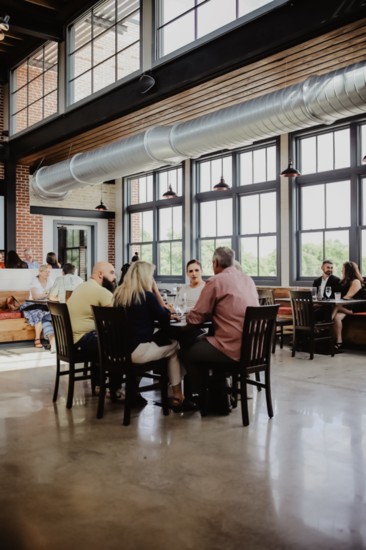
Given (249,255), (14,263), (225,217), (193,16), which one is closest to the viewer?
(193,16)

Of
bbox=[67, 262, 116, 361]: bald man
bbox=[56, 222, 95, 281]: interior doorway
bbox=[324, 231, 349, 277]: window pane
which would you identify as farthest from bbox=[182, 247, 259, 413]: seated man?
bbox=[56, 222, 95, 281]: interior doorway

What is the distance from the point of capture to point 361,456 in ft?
10.6

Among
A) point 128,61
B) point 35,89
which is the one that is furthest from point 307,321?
→ point 35,89

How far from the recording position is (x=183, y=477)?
113 inches

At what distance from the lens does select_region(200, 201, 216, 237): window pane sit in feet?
36.8

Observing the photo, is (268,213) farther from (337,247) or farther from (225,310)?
(225,310)

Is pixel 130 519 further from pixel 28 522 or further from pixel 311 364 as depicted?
pixel 311 364

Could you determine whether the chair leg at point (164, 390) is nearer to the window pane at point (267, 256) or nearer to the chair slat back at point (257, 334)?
the chair slat back at point (257, 334)

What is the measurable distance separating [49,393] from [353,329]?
4.48m

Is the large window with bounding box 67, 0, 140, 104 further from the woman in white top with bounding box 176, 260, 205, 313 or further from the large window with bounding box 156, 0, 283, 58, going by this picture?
the woman in white top with bounding box 176, 260, 205, 313

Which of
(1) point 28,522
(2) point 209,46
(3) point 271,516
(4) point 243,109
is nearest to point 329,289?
(4) point 243,109

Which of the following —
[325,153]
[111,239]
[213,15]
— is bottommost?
[111,239]

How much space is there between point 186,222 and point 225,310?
25.8 feet

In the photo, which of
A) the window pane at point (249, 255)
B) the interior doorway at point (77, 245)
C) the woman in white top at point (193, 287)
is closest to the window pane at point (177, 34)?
the woman in white top at point (193, 287)
